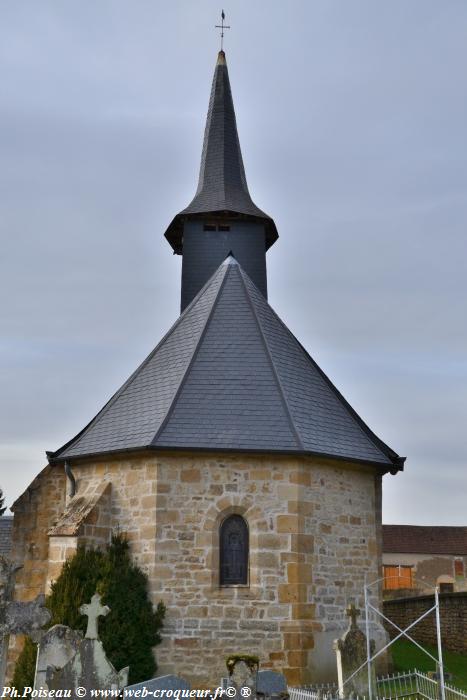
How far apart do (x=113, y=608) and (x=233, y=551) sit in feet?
6.97

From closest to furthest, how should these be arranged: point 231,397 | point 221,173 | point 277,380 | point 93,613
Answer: point 93,613
point 231,397
point 277,380
point 221,173

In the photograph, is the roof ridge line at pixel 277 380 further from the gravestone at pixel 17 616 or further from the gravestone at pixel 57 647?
the gravestone at pixel 57 647

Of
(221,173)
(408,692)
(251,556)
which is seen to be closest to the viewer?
(408,692)

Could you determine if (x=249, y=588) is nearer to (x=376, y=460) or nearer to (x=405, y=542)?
(x=376, y=460)

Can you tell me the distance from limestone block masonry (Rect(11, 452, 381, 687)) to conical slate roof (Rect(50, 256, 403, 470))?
0.35 meters

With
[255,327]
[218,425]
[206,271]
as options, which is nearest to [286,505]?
Result: [218,425]

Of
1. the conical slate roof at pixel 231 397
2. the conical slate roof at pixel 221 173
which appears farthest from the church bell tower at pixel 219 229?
the conical slate roof at pixel 231 397

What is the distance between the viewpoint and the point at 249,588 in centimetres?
1303

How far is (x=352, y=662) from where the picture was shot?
10.9 m

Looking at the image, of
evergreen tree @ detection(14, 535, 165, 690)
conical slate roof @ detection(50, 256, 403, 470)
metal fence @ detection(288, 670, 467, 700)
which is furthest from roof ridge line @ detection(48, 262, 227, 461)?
metal fence @ detection(288, 670, 467, 700)

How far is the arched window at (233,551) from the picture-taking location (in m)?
13.2

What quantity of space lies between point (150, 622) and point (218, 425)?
3.32m

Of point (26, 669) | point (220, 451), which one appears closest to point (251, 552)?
point (220, 451)

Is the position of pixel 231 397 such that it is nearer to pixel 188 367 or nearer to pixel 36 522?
pixel 188 367
